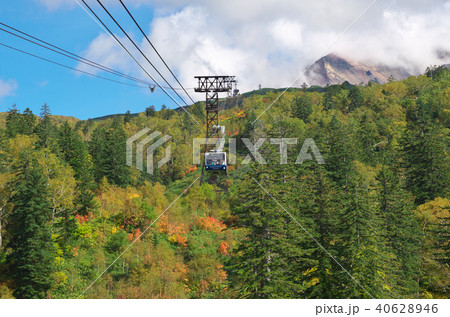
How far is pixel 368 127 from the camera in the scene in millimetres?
85438

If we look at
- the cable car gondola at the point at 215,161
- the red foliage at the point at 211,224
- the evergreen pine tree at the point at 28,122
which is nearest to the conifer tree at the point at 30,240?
the cable car gondola at the point at 215,161

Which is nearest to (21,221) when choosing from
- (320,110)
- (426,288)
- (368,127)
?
(426,288)

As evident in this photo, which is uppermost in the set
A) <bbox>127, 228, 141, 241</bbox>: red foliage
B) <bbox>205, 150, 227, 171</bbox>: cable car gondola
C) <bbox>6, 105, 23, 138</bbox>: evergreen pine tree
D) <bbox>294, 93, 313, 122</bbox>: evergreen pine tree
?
<bbox>294, 93, 313, 122</bbox>: evergreen pine tree

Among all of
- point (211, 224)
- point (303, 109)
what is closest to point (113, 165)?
point (211, 224)

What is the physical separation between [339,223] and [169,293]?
23.4m

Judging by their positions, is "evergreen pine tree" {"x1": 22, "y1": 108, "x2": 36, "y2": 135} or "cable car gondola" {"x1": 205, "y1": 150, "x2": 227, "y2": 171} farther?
"evergreen pine tree" {"x1": 22, "y1": 108, "x2": 36, "y2": 135}

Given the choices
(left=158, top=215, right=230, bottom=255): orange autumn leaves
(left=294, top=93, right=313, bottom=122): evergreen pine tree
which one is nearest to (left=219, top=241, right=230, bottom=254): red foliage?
(left=158, top=215, right=230, bottom=255): orange autumn leaves

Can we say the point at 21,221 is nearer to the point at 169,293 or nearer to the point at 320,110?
the point at 169,293

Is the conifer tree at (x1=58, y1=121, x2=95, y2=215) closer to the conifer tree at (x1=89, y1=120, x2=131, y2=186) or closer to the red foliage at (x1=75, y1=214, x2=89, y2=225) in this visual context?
the red foliage at (x1=75, y1=214, x2=89, y2=225)

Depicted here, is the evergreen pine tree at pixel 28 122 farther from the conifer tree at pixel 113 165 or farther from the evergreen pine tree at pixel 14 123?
the conifer tree at pixel 113 165

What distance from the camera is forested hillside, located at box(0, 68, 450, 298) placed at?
77.5 feet

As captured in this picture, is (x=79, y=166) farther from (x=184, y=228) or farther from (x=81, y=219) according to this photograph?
(x=184, y=228)

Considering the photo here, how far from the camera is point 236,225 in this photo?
24.2 m

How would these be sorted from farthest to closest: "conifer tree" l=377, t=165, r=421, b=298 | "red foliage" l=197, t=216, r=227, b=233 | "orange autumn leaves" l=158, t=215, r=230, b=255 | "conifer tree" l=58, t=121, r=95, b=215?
"red foliage" l=197, t=216, r=227, b=233 < "orange autumn leaves" l=158, t=215, r=230, b=255 < "conifer tree" l=58, t=121, r=95, b=215 < "conifer tree" l=377, t=165, r=421, b=298
